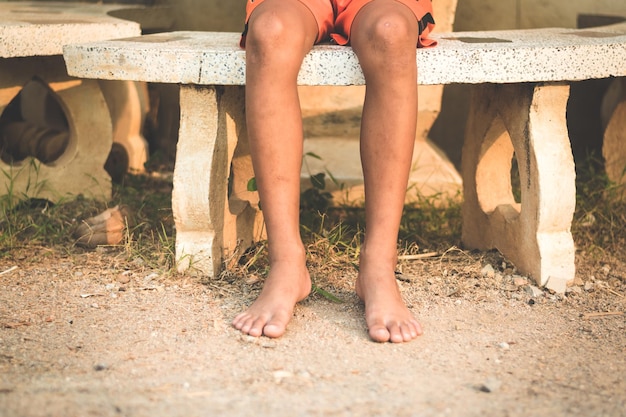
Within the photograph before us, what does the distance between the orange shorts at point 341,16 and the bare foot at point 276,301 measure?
26.1 inches

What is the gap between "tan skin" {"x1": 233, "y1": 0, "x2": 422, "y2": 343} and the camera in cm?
217

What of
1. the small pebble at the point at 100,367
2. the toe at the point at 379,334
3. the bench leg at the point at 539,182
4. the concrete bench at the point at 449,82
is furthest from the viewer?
the bench leg at the point at 539,182

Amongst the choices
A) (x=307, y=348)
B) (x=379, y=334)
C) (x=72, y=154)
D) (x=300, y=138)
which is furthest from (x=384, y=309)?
(x=72, y=154)

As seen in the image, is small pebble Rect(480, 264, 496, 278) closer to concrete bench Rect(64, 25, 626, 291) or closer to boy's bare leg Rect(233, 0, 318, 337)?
concrete bench Rect(64, 25, 626, 291)

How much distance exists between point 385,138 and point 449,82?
253mm

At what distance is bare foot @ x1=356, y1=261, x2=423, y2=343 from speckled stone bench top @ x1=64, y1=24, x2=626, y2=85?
0.53m

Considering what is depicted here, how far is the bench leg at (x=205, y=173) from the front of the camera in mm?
2461

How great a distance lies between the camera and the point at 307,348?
2062mm

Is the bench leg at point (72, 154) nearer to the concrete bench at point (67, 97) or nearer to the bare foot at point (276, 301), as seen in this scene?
the concrete bench at point (67, 97)

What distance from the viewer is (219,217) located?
8.41 ft

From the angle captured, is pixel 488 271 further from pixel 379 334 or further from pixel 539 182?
pixel 379 334

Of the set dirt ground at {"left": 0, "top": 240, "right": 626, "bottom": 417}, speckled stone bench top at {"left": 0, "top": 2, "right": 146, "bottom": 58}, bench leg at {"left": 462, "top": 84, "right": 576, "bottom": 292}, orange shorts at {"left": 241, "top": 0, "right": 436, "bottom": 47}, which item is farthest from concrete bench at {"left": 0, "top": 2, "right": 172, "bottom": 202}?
bench leg at {"left": 462, "top": 84, "right": 576, "bottom": 292}

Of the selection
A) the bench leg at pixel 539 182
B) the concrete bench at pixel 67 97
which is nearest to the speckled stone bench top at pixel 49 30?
the concrete bench at pixel 67 97

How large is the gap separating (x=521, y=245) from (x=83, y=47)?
1445 millimetres
